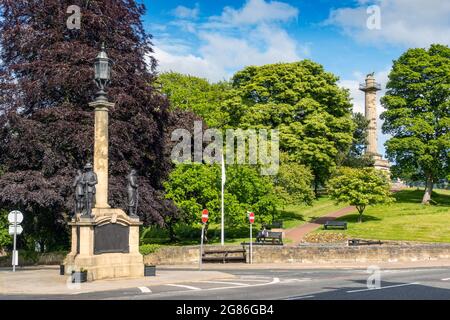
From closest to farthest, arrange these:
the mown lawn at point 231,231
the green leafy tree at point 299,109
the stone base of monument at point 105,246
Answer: the stone base of monument at point 105,246, the mown lawn at point 231,231, the green leafy tree at point 299,109

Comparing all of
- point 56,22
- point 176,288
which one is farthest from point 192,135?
point 176,288

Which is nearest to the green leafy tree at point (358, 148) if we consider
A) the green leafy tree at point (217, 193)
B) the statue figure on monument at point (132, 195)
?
the green leafy tree at point (217, 193)

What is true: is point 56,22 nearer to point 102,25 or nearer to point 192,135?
point 102,25

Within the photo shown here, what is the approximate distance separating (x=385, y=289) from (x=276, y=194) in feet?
98.1

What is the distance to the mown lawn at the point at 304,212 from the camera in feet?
174

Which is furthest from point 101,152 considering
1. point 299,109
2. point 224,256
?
point 299,109

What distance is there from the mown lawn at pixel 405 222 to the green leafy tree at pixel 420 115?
12.4 ft

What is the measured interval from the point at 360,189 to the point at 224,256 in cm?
1870

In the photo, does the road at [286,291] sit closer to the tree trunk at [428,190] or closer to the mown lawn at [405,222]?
the mown lawn at [405,222]

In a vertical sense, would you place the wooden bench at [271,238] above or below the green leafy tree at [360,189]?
below

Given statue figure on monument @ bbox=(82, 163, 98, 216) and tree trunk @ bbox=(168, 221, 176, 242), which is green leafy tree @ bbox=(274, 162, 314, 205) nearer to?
tree trunk @ bbox=(168, 221, 176, 242)

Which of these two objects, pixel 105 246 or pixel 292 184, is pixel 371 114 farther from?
pixel 105 246

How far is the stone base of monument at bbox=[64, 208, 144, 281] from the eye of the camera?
69.8 feet

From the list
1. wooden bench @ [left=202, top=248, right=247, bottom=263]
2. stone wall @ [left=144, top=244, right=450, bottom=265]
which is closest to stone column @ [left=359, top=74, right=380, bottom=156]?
stone wall @ [left=144, top=244, right=450, bottom=265]
